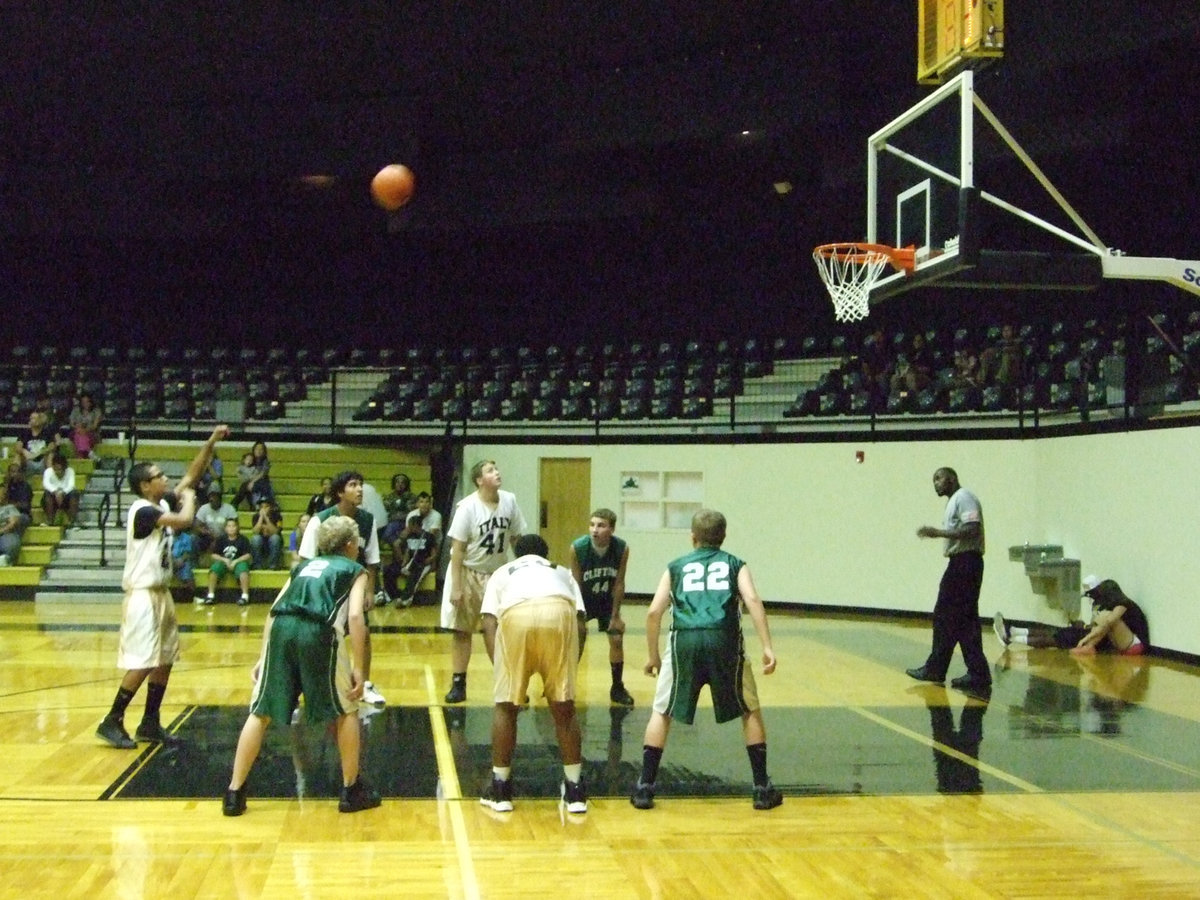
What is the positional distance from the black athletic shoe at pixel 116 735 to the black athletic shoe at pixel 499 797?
271 centimetres

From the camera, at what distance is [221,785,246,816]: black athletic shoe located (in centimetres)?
671

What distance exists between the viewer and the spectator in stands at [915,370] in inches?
776

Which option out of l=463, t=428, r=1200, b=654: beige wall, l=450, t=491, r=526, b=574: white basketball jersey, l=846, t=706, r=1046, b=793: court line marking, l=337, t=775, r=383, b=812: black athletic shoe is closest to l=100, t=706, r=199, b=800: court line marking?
l=337, t=775, r=383, b=812: black athletic shoe

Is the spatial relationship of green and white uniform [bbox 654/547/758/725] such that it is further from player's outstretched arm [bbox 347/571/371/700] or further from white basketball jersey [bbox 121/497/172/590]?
white basketball jersey [bbox 121/497/172/590]

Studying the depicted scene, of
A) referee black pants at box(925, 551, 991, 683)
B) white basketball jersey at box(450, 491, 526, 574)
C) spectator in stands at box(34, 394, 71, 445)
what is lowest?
referee black pants at box(925, 551, 991, 683)

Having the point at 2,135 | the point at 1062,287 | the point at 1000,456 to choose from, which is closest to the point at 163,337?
the point at 2,135

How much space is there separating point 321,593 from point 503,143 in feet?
62.8

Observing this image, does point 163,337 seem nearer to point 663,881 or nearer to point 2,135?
point 2,135

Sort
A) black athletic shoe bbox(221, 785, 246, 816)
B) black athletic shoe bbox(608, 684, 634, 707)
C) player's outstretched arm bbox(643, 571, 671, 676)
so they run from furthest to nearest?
black athletic shoe bbox(608, 684, 634, 707)
player's outstretched arm bbox(643, 571, 671, 676)
black athletic shoe bbox(221, 785, 246, 816)

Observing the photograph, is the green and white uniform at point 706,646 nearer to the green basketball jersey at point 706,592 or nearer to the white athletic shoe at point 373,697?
the green basketball jersey at point 706,592

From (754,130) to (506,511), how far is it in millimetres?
12227

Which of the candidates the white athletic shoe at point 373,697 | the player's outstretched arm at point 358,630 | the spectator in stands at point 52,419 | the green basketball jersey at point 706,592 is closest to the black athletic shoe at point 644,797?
the green basketball jersey at point 706,592

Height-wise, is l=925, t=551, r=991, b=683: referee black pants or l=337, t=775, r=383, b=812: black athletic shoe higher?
l=925, t=551, r=991, b=683: referee black pants

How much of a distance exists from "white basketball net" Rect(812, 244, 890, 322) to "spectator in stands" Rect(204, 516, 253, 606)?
36.3ft
